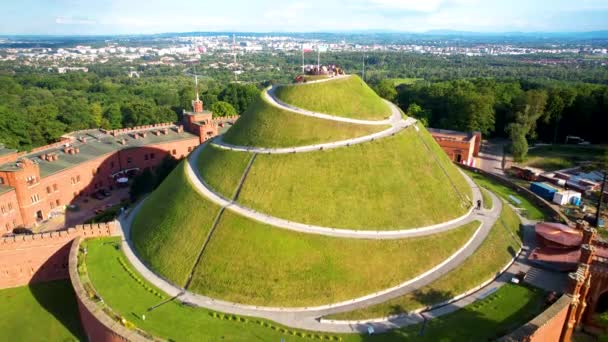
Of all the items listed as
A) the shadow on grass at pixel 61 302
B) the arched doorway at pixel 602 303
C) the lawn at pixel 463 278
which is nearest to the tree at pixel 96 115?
the shadow on grass at pixel 61 302

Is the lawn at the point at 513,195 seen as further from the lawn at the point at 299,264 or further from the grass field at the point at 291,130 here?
the grass field at the point at 291,130

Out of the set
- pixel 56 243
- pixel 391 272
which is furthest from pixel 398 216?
pixel 56 243

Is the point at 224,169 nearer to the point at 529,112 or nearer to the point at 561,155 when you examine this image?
the point at 561,155

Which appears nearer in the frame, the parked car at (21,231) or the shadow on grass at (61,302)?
the shadow on grass at (61,302)

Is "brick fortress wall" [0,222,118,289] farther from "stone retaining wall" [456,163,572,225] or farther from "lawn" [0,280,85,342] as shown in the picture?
"stone retaining wall" [456,163,572,225]

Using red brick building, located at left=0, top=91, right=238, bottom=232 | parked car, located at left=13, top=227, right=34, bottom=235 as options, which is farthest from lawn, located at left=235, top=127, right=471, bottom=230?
red brick building, located at left=0, top=91, right=238, bottom=232

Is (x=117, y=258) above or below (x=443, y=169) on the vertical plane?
below

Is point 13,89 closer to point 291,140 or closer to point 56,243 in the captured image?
point 56,243
